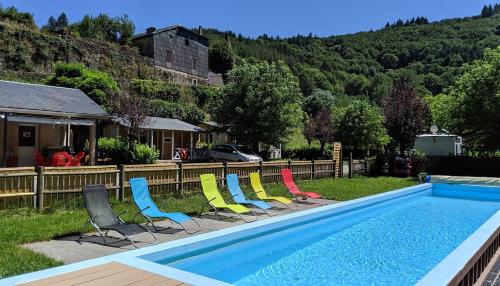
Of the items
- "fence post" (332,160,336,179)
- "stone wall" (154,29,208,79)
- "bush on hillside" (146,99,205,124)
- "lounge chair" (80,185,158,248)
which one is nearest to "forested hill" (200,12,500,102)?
"stone wall" (154,29,208,79)

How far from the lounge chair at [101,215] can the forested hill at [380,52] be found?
76.2 metres

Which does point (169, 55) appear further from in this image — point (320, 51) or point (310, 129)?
point (320, 51)

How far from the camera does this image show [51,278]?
15.1ft

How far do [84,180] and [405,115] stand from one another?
22107 millimetres

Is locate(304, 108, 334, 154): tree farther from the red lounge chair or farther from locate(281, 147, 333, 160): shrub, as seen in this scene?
the red lounge chair

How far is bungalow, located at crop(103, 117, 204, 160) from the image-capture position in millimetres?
29859

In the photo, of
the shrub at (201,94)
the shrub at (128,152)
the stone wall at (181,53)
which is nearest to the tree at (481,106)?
the shrub at (128,152)

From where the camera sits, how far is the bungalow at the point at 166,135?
29.9 meters

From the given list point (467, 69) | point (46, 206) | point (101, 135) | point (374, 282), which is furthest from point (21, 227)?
point (467, 69)

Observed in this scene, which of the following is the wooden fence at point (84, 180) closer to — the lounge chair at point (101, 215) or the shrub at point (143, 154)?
the lounge chair at point (101, 215)

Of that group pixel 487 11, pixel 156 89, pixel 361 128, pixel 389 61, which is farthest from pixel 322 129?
pixel 487 11

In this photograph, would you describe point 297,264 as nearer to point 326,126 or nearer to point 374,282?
point 374,282

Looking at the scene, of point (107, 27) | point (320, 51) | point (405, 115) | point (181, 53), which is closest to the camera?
point (405, 115)

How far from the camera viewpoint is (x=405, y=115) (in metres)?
27.2
